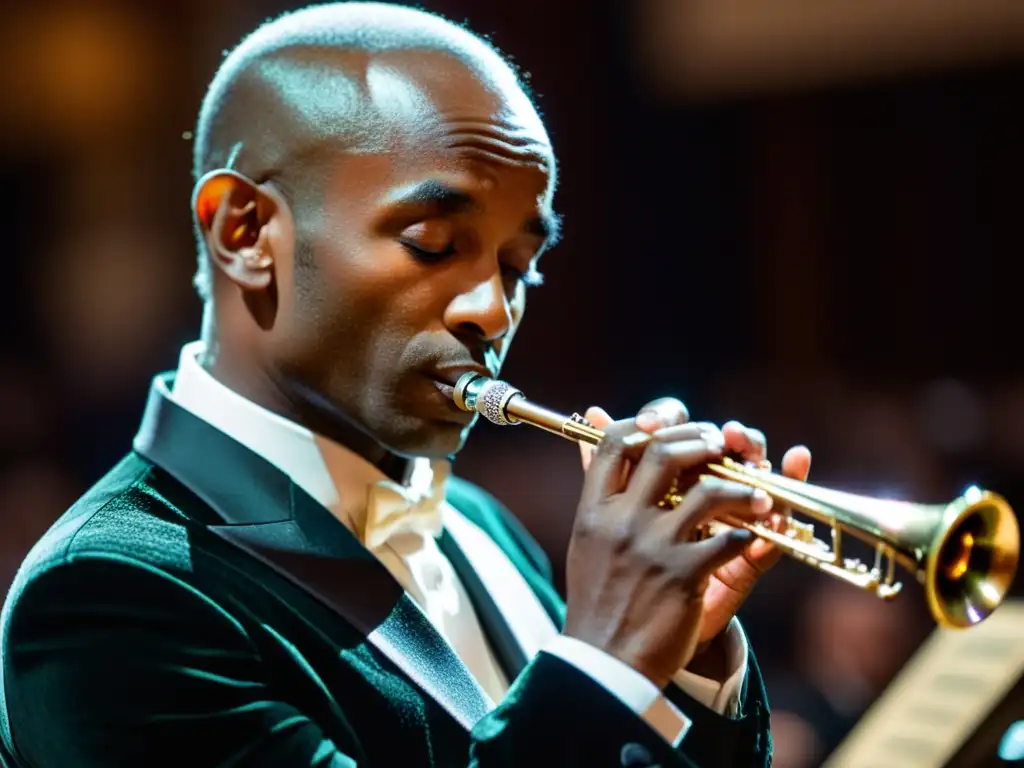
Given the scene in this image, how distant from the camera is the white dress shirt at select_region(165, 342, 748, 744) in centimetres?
195

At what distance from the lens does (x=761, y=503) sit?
57.2 inches

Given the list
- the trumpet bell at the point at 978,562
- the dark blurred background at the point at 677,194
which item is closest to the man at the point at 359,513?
the trumpet bell at the point at 978,562

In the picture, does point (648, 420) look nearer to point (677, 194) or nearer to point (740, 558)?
point (740, 558)

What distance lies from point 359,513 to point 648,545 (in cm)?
67

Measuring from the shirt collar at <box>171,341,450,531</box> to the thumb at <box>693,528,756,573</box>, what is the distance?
27.1 inches

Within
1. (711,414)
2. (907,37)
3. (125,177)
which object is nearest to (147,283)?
(125,177)

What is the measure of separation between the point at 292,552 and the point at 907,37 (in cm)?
459

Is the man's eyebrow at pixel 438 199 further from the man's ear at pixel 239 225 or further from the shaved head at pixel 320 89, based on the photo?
the man's ear at pixel 239 225

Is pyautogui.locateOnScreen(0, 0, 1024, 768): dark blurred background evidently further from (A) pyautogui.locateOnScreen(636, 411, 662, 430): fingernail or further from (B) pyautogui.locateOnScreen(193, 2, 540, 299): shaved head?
(A) pyautogui.locateOnScreen(636, 411, 662, 430): fingernail

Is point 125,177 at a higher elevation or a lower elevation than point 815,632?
higher

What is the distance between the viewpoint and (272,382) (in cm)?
196

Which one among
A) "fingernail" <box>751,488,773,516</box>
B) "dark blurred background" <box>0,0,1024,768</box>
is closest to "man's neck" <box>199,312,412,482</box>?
"fingernail" <box>751,488,773,516</box>

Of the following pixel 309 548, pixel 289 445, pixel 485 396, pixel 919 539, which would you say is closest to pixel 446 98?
pixel 485 396

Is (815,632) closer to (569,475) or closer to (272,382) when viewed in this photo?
(569,475)
